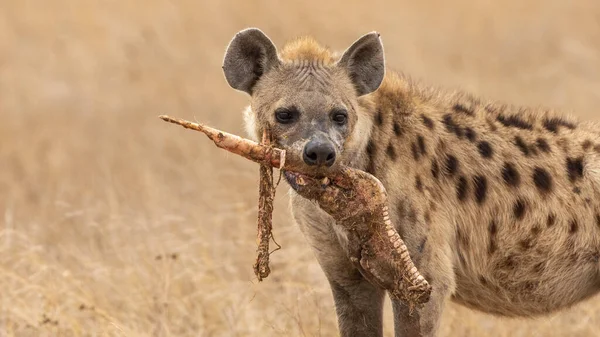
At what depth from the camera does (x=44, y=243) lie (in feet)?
28.2

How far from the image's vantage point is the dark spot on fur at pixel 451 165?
570 centimetres

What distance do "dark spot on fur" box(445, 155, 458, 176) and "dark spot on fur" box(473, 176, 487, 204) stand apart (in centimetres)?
11

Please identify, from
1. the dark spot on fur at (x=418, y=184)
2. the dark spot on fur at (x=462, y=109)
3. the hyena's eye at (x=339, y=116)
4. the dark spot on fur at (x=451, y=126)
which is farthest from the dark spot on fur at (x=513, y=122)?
the hyena's eye at (x=339, y=116)

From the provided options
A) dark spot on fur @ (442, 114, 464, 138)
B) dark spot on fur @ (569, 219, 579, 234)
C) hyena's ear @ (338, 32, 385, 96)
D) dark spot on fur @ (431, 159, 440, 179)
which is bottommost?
dark spot on fur @ (569, 219, 579, 234)

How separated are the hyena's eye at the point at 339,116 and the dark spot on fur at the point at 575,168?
110cm

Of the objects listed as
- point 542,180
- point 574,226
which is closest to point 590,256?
point 574,226

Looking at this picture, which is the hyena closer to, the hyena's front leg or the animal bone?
the hyena's front leg

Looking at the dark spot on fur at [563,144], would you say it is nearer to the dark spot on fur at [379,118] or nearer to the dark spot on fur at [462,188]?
the dark spot on fur at [462,188]

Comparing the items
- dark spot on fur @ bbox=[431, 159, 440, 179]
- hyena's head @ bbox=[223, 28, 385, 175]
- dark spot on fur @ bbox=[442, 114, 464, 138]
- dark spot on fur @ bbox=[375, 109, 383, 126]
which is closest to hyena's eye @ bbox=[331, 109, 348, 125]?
hyena's head @ bbox=[223, 28, 385, 175]

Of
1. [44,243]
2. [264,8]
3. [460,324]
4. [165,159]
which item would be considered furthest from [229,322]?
[264,8]

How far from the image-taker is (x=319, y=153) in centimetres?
500

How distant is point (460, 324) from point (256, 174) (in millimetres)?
2640

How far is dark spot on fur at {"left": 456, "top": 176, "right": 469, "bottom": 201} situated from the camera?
18.7 feet

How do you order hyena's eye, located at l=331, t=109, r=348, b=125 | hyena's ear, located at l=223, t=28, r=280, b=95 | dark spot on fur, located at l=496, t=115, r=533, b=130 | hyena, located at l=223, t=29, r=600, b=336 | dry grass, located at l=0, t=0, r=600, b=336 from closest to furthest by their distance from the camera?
hyena's eye, located at l=331, t=109, r=348, b=125, hyena, located at l=223, t=29, r=600, b=336, hyena's ear, located at l=223, t=28, r=280, b=95, dark spot on fur, located at l=496, t=115, r=533, b=130, dry grass, located at l=0, t=0, r=600, b=336
